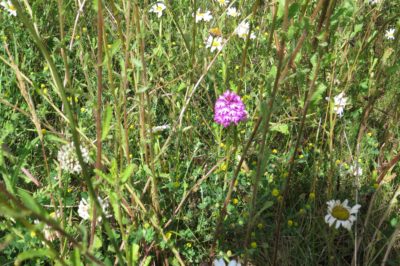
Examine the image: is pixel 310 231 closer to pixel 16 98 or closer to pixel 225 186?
pixel 225 186

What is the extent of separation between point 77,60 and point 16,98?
0.43m

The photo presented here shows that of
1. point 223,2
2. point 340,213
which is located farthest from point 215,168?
point 223,2

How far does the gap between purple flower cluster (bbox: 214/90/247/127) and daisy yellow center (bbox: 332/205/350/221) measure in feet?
1.36

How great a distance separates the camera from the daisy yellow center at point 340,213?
1.42 m

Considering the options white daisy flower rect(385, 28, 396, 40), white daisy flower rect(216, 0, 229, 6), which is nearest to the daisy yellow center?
white daisy flower rect(385, 28, 396, 40)

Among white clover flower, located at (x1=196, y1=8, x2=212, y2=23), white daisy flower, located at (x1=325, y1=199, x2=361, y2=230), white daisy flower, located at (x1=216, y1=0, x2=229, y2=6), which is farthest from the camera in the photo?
white daisy flower, located at (x1=216, y1=0, x2=229, y2=6)

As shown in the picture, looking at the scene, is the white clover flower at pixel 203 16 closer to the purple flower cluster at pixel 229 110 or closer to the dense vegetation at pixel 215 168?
the dense vegetation at pixel 215 168

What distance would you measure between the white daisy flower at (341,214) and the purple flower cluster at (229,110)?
0.40 m

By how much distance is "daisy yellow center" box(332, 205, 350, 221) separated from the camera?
4.64 feet

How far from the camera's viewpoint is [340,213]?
1424 mm

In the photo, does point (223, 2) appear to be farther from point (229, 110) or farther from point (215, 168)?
point (215, 168)

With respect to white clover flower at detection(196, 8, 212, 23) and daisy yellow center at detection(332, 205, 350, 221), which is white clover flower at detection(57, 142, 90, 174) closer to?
daisy yellow center at detection(332, 205, 350, 221)

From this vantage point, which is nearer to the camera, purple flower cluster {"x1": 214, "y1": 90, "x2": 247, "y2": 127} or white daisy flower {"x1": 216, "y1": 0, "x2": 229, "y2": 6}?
purple flower cluster {"x1": 214, "y1": 90, "x2": 247, "y2": 127}

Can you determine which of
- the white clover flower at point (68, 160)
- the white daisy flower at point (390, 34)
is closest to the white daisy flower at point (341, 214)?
the white clover flower at point (68, 160)
